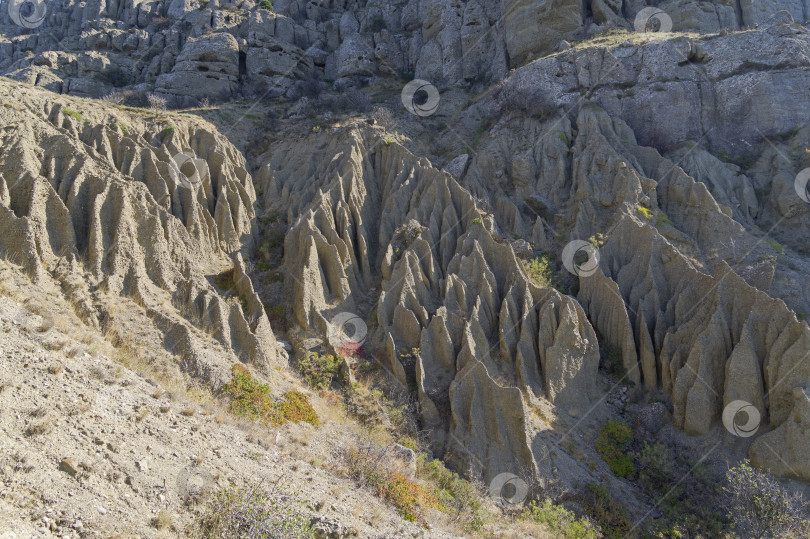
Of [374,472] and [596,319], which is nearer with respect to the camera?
[374,472]

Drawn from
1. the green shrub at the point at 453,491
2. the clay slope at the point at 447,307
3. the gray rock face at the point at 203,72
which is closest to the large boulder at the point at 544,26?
the clay slope at the point at 447,307

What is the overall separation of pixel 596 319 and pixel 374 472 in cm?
1255

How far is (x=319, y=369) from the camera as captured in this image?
18562mm

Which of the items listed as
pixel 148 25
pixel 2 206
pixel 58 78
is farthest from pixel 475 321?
pixel 148 25

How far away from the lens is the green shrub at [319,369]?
59.4ft

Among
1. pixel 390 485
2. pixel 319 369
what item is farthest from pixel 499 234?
pixel 390 485

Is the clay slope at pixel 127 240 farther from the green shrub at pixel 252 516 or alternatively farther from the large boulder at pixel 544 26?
the large boulder at pixel 544 26

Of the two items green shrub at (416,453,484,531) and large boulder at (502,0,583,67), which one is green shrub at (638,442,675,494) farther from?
large boulder at (502,0,583,67)

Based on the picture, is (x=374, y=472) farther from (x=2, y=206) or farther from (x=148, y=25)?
(x=148, y=25)

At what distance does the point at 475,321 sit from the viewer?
1995 cm

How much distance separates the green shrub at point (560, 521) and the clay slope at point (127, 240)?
9373 millimetres

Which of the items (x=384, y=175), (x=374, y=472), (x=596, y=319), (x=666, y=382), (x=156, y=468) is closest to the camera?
(x=156, y=468)

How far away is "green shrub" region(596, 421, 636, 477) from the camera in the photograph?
17.2 metres

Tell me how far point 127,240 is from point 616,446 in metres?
17.9
